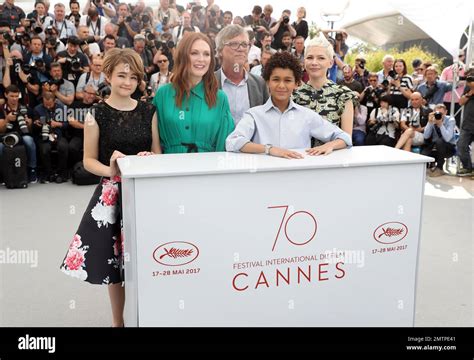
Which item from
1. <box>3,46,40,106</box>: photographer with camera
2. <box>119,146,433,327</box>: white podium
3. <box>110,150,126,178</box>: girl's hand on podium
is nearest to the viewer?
<box>119,146,433,327</box>: white podium

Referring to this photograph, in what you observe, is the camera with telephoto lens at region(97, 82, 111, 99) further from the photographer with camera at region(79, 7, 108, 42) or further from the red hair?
the red hair

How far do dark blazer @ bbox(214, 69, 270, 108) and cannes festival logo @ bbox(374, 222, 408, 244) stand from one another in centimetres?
104

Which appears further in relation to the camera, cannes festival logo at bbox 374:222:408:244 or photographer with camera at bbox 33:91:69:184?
photographer with camera at bbox 33:91:69:184

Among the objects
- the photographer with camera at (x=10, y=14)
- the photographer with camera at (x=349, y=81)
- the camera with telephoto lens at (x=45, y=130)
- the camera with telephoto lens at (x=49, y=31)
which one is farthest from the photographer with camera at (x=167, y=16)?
the photographer with camera at (x=349, y=81)

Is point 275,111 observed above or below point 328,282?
above

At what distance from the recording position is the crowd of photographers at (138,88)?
6.58m

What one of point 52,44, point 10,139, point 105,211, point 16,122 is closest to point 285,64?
point 105,211

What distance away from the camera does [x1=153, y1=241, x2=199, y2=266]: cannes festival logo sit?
1.94 m

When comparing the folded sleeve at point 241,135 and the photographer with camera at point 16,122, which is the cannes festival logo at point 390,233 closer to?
the folded sleeve at point 241,135

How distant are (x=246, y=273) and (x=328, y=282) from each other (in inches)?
15.4

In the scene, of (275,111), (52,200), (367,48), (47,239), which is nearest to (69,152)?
(52,200)

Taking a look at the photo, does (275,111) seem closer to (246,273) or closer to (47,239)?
(246,273)

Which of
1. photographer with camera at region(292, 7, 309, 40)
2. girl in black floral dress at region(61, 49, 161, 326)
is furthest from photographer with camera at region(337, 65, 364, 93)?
girl in black floral dress at region(61, 49, 161, 326)

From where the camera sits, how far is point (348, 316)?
2.29 metres
